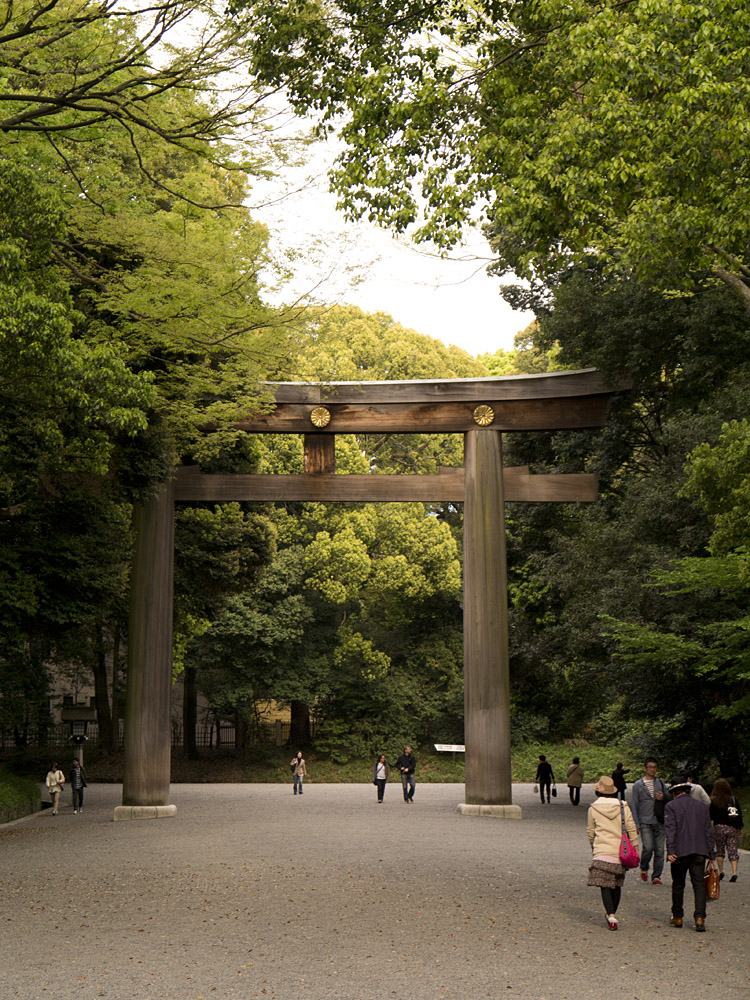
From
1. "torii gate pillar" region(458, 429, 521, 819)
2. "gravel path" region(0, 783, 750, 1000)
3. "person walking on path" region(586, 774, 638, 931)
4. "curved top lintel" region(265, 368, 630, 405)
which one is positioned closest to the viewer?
"gravel path" region(0, 783, 750, 1000)

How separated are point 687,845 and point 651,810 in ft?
7.55

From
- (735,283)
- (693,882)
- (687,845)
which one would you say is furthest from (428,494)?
(693,882)

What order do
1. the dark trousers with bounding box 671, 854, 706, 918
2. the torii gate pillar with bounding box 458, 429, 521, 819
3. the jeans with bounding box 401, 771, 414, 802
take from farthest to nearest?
the jeans with bounding box 401, 771, 414, 802
the torii gate pillar with bounding box 458, 429, 521, 819
the dark trousers with bounding box 671, 854, 706, 918

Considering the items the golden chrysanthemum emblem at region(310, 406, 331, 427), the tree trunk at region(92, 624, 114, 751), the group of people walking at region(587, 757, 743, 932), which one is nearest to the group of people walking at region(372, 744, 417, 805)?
the golden chrysanthemum emblem at region(310, 406, 331, 427)

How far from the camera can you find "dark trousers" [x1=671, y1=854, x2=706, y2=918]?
8.52 m

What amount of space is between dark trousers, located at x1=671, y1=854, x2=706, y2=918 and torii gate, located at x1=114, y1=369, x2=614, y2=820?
8.99 meters

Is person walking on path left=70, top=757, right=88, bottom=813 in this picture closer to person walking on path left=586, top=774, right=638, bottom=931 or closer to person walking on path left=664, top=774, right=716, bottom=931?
person walking on path left=586, top=774, right=638, bottom=931

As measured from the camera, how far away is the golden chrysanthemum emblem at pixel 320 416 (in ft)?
61.7

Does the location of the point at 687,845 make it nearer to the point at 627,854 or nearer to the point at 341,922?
the point at 627,854

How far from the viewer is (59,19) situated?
36.4 feet

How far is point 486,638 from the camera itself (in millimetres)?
18016

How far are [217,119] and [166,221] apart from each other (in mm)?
3398

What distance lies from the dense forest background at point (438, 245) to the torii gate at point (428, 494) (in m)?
0.92

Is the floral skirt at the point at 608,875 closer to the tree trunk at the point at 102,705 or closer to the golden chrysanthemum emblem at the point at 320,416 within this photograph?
the golden chrysanthemum emblem at the point at 320,416
